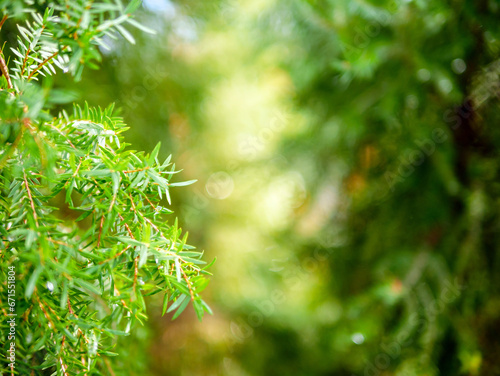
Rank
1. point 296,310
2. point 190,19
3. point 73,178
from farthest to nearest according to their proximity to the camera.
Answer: point 296,310 → point 190,19 → point 73,178

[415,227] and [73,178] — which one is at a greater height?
[73,178]

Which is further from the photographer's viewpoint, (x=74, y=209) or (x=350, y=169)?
(x=350, y=169)

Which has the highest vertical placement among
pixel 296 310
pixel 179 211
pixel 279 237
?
pixel 279 237

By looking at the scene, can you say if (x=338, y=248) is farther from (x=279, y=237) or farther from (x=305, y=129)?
(x=305, y=129)

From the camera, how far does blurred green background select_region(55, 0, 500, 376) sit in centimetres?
Answer: 120

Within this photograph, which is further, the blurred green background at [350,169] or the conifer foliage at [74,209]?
the blurred green background at [350,169]

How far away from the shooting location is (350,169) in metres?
1.80

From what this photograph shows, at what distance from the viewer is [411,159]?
4.55ft

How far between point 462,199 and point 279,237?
976 millimetres

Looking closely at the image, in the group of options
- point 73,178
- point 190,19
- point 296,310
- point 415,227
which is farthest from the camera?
point 296,310

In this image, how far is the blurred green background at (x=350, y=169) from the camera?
1.20 m

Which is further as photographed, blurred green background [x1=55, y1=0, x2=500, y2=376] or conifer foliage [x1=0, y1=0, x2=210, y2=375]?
blurred green background [x1=55, y1=0, x2=500, y2=376]

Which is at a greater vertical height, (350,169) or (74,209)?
(74,209)

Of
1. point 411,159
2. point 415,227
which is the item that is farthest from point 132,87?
point 415,227
